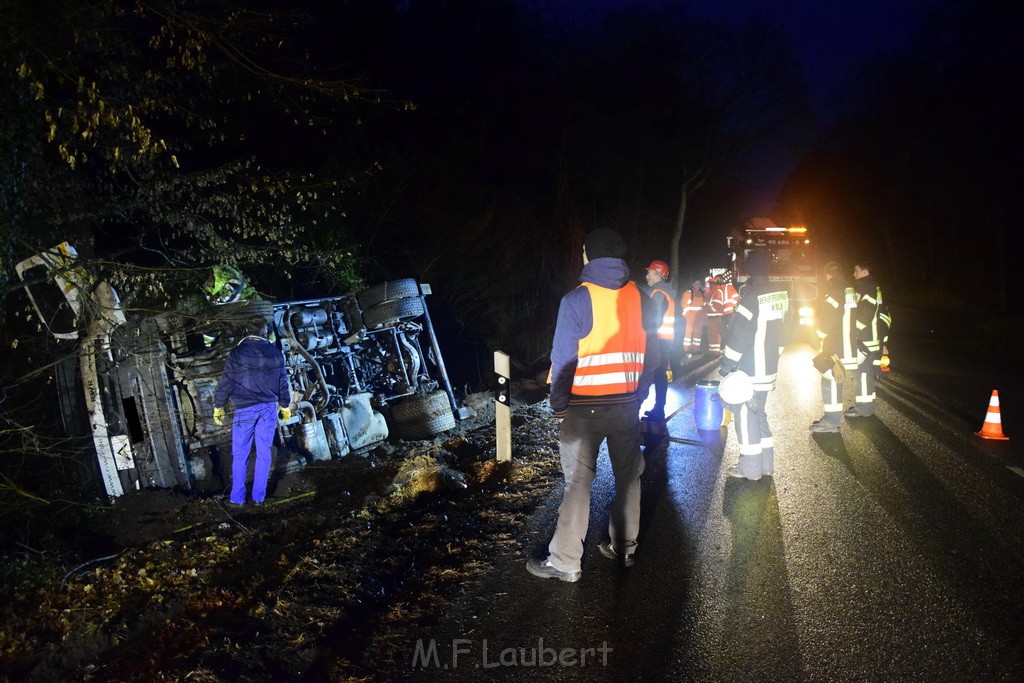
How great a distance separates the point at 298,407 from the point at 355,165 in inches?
232

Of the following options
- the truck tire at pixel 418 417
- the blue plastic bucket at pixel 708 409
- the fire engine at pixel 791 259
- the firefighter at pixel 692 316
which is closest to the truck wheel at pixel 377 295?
the truck tire at pixel 418 417

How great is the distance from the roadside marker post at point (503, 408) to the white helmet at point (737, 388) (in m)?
2.14

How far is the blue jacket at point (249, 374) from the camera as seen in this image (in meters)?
6.26

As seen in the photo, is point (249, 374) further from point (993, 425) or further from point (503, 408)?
point (993, 425)

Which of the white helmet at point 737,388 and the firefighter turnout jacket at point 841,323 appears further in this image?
the firefighter turnout jacket at point 841,323

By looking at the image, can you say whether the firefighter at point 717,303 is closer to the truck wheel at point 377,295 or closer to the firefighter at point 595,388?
the truck wheel at point 377,295

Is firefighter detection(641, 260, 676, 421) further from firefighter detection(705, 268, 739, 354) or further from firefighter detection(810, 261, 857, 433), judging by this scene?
firefighter detection(705, 268, 739, 354)

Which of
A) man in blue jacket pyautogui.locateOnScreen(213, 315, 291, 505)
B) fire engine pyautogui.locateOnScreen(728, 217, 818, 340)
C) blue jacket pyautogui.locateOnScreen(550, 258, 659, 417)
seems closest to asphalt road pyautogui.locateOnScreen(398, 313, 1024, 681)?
blue jacket pyautogui.locateOnScreen(550, 258, 659, 417)

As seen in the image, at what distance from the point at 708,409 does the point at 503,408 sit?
7.85 feet

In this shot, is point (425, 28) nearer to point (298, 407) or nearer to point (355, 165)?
point (355, 165)

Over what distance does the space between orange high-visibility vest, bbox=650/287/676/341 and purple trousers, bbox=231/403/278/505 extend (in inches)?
174

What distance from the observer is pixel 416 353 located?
9234mm

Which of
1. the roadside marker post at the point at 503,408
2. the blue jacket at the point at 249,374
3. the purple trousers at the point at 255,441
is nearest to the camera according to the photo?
the blue jacket at the point at 249,374

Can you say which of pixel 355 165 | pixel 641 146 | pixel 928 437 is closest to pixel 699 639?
pixel 928 437
